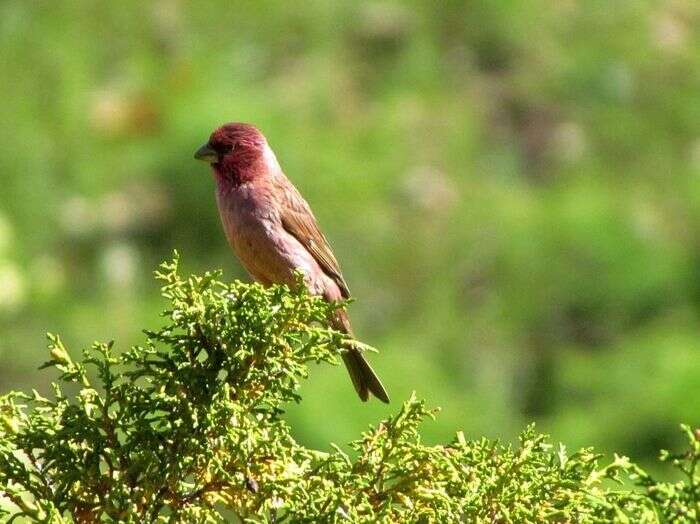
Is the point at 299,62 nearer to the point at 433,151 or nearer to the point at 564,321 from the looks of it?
the point at 433,151

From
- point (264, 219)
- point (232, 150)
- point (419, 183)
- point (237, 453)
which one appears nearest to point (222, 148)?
point (232, 150)

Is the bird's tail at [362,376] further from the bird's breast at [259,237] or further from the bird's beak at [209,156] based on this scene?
the bird's beak at [209,156]

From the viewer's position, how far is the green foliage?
9.23 ft

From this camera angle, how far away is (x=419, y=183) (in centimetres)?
901

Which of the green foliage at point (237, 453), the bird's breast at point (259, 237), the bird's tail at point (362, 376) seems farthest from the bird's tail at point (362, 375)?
the green foliage at point (237, 453)

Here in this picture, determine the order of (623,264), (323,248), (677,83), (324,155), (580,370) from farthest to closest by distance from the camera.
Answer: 1. (677,83)
2. (324,155)
3. (623,264)
4. (580,370)
5. (323,248)

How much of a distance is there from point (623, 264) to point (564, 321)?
23.1 inches

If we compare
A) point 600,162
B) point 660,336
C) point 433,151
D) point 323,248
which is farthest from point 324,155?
point 323,248

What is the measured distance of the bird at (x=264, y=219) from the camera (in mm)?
4711

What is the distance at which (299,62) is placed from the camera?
980cm

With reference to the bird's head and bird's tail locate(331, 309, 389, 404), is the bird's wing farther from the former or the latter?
bird's tail locate(331, 309, 389, 404)

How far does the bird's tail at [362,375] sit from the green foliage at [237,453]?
1341 mm

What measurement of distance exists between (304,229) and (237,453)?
2131 millimetres

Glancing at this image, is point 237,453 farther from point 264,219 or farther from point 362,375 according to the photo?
point 264,219
